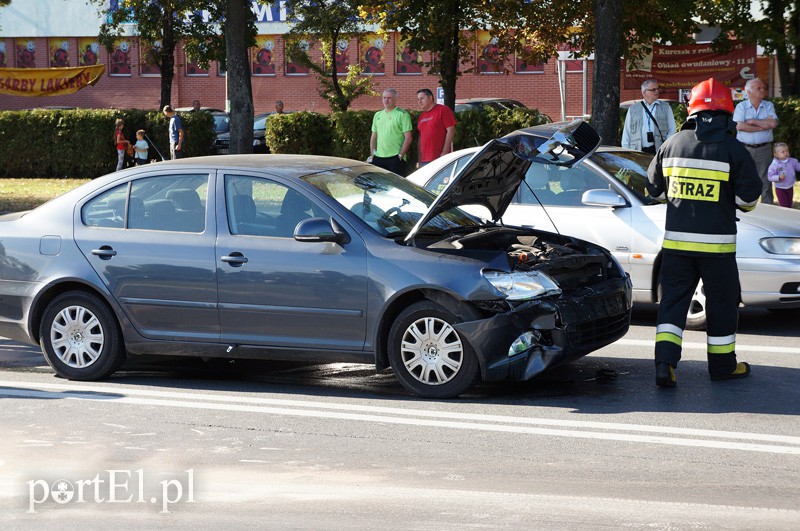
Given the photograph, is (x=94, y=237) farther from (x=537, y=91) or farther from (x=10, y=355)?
(x=537, y=91)

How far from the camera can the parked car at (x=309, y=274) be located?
6.93m

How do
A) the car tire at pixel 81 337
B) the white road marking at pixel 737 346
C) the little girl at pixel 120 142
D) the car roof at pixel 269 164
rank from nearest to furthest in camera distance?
1. the car roof at pixel 269 164
2. the car tire at pixel 81 337
3. the white road marking at pixel 737 346
4. the little girl at pixel 120 142

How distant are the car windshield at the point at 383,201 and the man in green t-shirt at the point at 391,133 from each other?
6.21m

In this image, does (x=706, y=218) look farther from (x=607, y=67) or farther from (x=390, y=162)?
(x=607, y=67)

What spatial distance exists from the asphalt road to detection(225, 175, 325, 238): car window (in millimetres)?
1061


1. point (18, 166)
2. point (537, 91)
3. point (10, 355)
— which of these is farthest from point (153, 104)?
point (10, 355)

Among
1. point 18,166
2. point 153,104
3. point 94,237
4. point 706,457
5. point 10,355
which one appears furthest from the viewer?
point 153,104

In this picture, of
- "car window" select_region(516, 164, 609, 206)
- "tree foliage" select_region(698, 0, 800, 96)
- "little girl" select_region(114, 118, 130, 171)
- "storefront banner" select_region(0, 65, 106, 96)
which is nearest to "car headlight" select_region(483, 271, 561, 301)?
"car window" select_region(516, 164, 609, 206)

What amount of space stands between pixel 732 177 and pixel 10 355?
553cm

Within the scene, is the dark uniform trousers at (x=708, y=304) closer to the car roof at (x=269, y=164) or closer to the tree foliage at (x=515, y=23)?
the car roof at (x=269, y=164)

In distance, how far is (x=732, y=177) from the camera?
720 centimetres

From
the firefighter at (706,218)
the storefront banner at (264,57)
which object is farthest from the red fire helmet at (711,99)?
the storefront banner at (264,57)

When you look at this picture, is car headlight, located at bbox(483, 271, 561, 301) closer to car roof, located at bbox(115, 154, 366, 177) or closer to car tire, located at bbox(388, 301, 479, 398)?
car tire, located at bbox(388, 301, 479, 398)

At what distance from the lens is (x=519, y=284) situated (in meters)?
6.87
